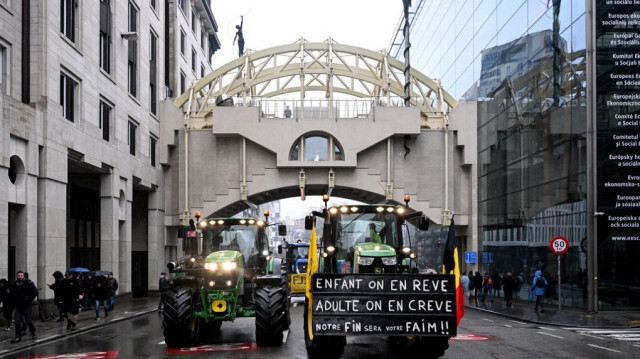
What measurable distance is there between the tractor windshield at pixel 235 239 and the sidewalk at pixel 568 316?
10.8 m

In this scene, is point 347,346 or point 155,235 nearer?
point 347,346

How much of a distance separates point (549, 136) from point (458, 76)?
68.6 ft

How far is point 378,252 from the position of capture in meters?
13.8

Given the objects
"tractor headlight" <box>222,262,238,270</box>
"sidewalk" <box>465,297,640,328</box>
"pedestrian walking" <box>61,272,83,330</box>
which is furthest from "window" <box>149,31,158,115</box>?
"tractor headlight" <box>222,262,238,270</box>

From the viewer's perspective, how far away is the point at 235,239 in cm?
1855

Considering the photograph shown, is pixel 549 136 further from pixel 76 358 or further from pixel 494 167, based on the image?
pixel 76 358

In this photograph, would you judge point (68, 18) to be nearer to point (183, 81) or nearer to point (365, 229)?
point (365, 229)

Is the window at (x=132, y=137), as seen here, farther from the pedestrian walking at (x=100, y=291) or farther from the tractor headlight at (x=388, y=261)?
the tractor headlight at (x=388, y=261)

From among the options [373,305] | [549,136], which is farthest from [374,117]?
[373,305]

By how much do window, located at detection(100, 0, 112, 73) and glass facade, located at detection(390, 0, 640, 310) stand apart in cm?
2032

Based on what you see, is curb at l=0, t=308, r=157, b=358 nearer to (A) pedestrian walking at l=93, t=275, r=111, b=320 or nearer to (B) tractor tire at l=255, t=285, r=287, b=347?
(A) pedestrian walking at l=93, t=275, r=111, b=320

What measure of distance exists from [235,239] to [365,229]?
509cm

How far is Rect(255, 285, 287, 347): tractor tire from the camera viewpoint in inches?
604

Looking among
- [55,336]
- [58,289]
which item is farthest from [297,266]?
[55,336]
